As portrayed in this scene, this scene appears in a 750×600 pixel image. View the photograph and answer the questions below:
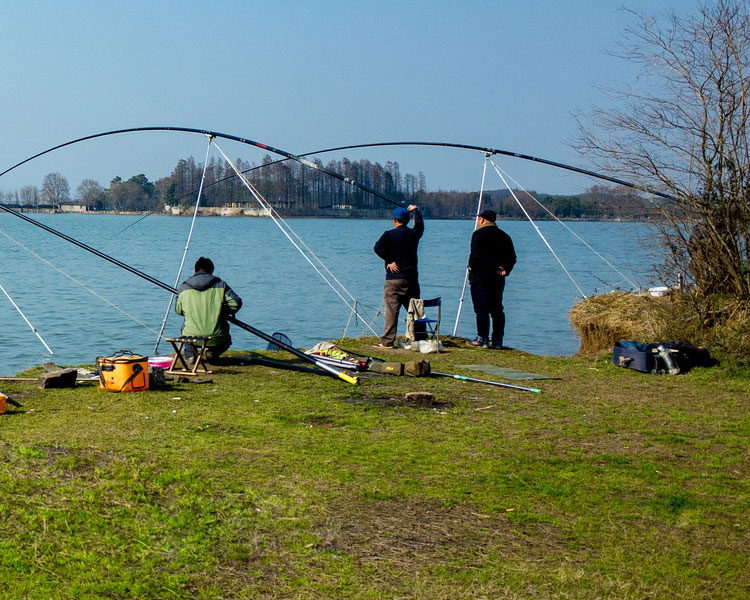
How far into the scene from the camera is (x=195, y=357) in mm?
9500

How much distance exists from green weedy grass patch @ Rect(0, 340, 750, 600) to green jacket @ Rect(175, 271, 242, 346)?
1.69 m

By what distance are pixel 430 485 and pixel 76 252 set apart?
44.3 meters

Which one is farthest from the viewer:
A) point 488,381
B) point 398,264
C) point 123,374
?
point 398,264

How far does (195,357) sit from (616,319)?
5655 millimetres

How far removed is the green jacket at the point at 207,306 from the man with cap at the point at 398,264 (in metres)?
2.51

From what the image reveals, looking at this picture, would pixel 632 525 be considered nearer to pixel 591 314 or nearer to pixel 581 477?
pixel 581 477

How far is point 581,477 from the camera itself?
5.55 meters

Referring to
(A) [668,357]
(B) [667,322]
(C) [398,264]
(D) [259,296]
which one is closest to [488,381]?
(A) [668,357]

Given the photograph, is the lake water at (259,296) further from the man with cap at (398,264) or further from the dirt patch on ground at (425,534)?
the dirt patch on ground at (425,534)

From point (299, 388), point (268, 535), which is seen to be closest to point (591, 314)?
point (299, 388)

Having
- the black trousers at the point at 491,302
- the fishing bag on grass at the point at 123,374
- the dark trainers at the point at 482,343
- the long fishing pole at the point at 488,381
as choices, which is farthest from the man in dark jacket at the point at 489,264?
the fishing bag on grass at the point at 123,374

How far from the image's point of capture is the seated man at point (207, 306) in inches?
368

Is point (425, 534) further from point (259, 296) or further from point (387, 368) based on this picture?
point (259, 296)

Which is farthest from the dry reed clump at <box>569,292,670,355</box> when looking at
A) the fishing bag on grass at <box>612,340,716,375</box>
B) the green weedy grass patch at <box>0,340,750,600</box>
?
the green weedy grass patch at <box>0,340,750,600</box>
